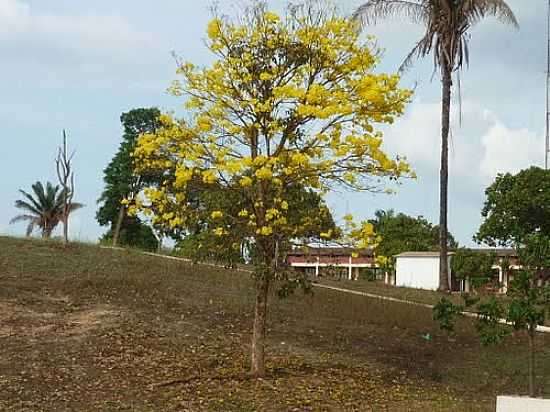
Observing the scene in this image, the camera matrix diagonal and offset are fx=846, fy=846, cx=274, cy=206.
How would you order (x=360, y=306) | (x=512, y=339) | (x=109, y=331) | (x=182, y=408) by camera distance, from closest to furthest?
1. (x=182, y=408)
2. (x=109, y=331)
3. (x=512, y=339)
4. (x=360, y=306)

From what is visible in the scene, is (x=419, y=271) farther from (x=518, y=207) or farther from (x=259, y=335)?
(x=259, y=335)

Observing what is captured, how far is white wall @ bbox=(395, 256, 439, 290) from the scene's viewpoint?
111ft

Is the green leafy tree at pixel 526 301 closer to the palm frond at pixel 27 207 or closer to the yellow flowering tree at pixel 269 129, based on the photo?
the yellow flowering tree at pixel 269 129

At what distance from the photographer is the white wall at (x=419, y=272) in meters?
33.9

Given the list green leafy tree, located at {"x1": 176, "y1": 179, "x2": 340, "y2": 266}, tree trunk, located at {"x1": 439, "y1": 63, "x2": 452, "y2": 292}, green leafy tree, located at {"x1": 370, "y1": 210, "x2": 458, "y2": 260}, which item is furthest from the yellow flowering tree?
green leafy tree, located at {"x1": 370, "y1": 210, "x2": 458, "y2": 260}

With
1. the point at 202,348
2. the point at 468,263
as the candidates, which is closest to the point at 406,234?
the point at 468,263

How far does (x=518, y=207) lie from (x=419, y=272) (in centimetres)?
572

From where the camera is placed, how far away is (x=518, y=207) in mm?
36500

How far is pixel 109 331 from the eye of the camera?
537 inches

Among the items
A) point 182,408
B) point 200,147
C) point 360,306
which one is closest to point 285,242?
point 200,147

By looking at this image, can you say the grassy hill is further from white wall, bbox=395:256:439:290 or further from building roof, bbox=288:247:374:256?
white wall, bbox=395:256:439:290

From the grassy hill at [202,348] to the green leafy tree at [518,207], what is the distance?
18889mm

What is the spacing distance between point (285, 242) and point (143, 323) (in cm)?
405

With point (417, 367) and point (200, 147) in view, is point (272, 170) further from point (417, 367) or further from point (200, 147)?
point (417, 367)
